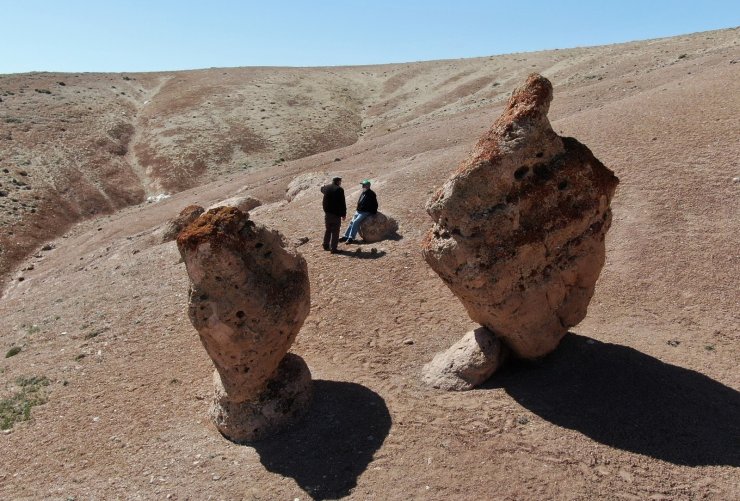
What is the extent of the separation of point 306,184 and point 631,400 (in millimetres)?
20255

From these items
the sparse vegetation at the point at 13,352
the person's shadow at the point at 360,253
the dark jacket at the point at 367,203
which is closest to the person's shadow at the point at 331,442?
the person's shadow at the point at 360,253

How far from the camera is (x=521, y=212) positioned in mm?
10086

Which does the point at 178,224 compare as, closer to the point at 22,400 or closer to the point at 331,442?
the point at 22,400

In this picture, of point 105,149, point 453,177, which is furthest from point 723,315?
point 105,149

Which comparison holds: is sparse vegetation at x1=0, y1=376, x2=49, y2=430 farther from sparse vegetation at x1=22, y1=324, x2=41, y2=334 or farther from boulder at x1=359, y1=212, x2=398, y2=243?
boulder at x1=359, y1=212, x2=398, y2=243

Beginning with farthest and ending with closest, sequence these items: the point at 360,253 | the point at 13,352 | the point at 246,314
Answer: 1. the point at 360,253
2. the point at 13,352
3. the point at 246,314

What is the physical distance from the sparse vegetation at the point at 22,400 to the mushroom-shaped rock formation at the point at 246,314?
505cm

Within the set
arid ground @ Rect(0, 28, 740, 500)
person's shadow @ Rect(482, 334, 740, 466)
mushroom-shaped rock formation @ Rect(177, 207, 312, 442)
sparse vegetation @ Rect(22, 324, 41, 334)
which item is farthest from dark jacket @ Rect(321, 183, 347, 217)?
sparse vegetation @ Rect(22, 324, 41, 334)

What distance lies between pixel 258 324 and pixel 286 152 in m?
41.9

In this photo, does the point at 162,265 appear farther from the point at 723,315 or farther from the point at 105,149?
the point at 105,149

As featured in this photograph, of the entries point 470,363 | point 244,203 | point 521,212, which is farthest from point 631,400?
point 244,203

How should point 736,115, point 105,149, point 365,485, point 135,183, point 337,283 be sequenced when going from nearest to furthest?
point 365,485 < point 337,283 < point 736,115 < point 135,183 < point 105,149

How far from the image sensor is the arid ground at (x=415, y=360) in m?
9.04

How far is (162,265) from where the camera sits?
67.2 ft
